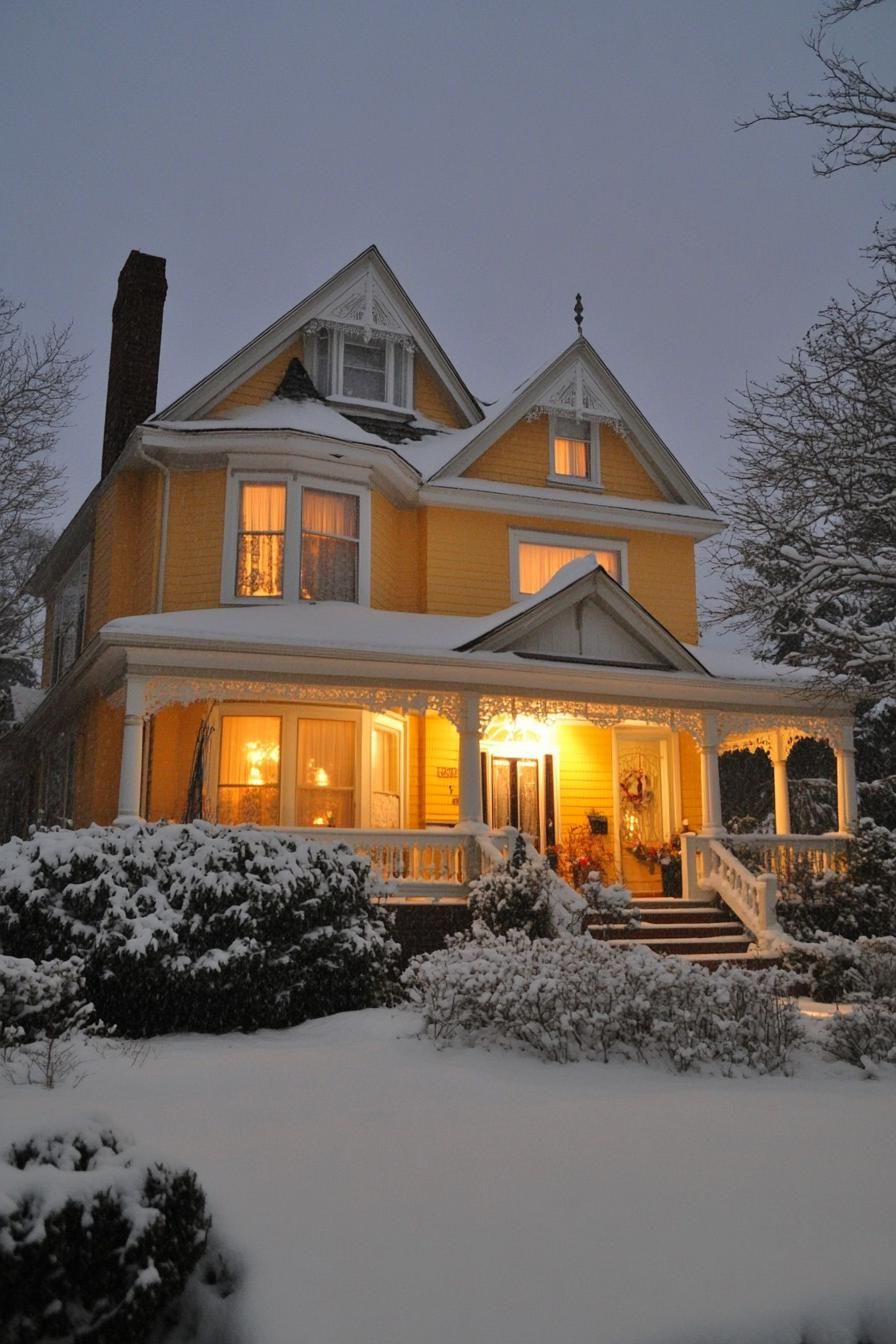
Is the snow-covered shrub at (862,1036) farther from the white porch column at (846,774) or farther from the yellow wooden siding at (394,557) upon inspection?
the yellow wooden siding at (394,557)

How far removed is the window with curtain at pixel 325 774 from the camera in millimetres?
15812

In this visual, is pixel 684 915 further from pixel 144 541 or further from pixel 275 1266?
pixel 275 1266

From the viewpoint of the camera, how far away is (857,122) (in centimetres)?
1238

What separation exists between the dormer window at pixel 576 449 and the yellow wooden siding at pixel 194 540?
6.19 metres

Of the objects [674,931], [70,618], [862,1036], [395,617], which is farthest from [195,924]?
[70,618]

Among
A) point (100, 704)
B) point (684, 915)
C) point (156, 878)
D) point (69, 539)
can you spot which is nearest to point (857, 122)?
point (684, 915)

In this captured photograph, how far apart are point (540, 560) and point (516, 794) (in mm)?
4080

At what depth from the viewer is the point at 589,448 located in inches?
781

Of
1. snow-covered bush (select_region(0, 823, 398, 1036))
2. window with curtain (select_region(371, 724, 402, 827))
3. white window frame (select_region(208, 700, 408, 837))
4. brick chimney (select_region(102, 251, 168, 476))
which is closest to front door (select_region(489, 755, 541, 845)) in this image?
window with curtain (select_region(371, 724, 402, 827))

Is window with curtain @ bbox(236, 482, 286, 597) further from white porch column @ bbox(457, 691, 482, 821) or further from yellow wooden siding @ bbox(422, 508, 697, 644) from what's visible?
white porch column @ bbox(457, 691, 482, 821)

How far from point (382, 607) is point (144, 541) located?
3.85 metres

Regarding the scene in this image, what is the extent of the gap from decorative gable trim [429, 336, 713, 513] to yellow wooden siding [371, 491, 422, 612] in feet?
5.64

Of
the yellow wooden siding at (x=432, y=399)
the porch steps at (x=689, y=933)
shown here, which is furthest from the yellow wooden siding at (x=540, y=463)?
the porch steps at (x=689, y=933)

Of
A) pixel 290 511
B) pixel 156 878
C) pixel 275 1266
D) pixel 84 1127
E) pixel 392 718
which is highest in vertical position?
pixel 290 511
